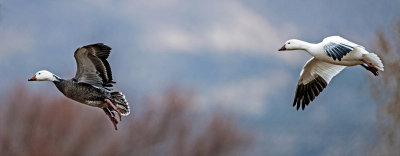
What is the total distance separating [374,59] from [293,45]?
88cm

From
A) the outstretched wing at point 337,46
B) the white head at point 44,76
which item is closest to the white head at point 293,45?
the outstretched wing at point 337,46

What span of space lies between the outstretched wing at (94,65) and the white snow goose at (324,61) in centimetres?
185

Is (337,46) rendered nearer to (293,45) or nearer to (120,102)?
(293,45)

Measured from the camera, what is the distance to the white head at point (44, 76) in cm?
635

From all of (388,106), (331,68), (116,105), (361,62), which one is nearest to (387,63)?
(388,106)

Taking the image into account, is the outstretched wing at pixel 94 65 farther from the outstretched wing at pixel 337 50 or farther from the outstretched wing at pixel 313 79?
the outstretched wing at pixel 313 79

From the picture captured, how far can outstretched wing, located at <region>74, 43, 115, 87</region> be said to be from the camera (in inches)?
243

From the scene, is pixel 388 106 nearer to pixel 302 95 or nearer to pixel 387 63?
pixel 387 63

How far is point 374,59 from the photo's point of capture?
241 inches

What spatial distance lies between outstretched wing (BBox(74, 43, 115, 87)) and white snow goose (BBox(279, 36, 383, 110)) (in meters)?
1.85

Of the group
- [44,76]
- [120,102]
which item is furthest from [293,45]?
[44,76]

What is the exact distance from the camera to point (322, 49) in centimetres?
626

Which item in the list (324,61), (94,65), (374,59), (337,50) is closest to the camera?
(337,50)

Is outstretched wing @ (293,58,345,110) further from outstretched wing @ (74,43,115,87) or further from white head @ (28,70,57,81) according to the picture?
white head @ (28,70,57,81)
